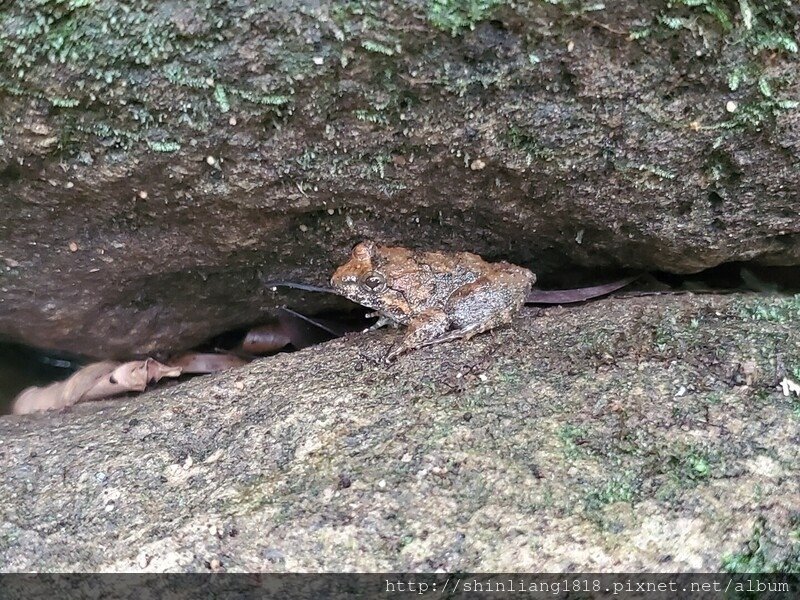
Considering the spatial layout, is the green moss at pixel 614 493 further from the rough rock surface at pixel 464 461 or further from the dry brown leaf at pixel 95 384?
the dry brown leaf at pixel 95 384

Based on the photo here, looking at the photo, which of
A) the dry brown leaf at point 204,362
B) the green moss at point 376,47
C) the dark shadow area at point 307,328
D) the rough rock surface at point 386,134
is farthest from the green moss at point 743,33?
the dry brown leaf at point 204,362

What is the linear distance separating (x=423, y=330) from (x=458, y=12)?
3.33 ft

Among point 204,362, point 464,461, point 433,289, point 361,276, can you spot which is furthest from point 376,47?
point 204,362

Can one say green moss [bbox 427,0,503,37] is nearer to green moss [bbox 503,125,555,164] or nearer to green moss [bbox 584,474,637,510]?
green moss [bbox 503,125,555,164]

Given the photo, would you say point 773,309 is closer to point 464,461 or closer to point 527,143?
point 527,143

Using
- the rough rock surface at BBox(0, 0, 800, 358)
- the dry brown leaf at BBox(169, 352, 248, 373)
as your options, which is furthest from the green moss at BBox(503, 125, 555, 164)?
the dry brown leaf at BBox(169, 352, 248, 373)

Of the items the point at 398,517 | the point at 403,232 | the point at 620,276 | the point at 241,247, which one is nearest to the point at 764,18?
the point at 620,276

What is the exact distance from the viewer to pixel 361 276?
218 cm

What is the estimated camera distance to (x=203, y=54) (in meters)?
1.56

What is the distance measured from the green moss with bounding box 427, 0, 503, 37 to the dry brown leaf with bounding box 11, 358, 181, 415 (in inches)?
68.5

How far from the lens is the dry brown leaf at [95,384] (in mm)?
2488

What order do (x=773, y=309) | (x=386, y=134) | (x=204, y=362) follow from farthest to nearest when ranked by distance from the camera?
(x=204, y=362) < (x=773, y=309) < (x=386, y=134)

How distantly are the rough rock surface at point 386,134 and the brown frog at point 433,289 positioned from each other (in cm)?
8

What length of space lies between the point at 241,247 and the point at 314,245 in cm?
25
